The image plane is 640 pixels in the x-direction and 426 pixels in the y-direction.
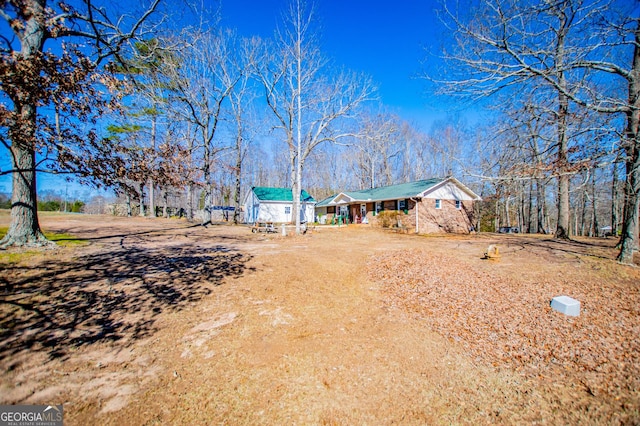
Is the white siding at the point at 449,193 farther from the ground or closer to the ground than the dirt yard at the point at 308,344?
farther from the ground

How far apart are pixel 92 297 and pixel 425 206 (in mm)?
20175

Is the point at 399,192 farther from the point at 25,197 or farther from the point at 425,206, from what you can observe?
the point at 25,197

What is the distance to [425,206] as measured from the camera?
66.5 ft

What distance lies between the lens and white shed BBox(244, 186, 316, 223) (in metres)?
30.4

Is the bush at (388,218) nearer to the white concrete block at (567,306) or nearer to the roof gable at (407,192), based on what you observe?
the roof gable at (407,192)

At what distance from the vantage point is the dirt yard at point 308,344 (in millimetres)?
2816

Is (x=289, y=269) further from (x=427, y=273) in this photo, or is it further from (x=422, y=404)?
(x=422, y=404)

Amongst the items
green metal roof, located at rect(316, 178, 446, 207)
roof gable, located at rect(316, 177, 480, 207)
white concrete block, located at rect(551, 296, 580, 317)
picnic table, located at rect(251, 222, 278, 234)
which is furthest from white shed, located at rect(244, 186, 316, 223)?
white concrete block, located at rect(551, 296, 580, 317)

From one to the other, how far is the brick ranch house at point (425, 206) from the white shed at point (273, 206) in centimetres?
909

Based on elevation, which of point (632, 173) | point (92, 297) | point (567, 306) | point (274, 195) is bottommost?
point (567, 306)

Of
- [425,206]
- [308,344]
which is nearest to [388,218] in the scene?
[425,206]

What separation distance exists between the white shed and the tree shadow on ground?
22.9m

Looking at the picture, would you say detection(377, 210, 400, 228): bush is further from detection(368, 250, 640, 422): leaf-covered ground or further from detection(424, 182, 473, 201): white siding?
detection(368, 250, 640, 422): leaf-covered ground

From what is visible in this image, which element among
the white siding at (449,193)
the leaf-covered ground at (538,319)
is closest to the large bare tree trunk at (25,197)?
the leaf-covered ground at (538,319)
